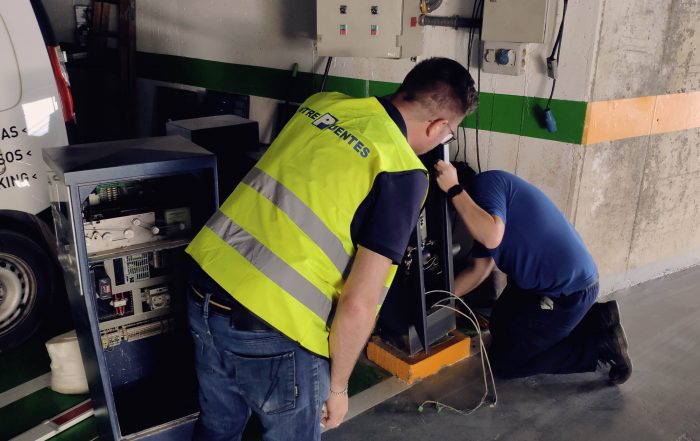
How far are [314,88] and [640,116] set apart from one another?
8.37 feet

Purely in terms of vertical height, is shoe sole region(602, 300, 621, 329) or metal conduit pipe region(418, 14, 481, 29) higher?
metal conduit pipe region(418, 14, 481, 29)

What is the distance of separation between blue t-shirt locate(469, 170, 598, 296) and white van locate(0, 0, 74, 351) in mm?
2450

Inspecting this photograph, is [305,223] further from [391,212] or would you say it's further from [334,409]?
→ [334,409]

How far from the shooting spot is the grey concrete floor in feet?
9.29

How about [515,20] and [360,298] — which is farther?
[515,20]

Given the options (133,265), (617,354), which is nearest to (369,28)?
(133,265)

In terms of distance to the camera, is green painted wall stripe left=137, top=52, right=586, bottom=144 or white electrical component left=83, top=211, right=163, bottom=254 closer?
white electrical component left=83, top=211, right=163, bottom=254

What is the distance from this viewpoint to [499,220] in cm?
292

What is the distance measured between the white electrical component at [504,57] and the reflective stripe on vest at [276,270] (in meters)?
2.51

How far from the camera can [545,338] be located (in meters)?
3.23

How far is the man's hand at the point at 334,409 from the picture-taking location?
190 centimetres

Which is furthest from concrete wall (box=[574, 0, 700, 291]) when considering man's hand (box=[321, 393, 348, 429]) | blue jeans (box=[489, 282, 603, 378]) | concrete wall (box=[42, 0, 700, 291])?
man's hand (box=[321, 393, 348, 429])

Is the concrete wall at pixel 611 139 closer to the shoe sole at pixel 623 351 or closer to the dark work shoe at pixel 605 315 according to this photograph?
the dark work shoe at pixel 605 315

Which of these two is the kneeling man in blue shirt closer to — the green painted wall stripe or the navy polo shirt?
the green painted wall stripe
